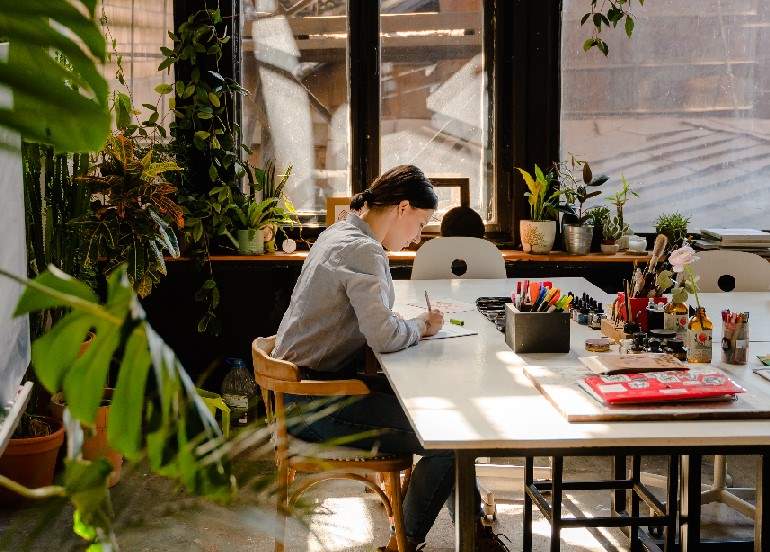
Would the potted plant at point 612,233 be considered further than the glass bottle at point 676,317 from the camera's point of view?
Yes

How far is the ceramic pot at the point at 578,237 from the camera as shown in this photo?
4.97 m

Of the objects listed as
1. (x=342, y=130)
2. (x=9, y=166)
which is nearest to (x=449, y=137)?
(x=342, y=130)

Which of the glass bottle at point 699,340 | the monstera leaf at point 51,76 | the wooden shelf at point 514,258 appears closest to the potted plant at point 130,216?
the wooden shelf at point 514,258

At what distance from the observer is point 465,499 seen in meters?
2.25

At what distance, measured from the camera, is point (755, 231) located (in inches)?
192

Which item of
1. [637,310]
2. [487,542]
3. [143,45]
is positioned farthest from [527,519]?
[143,45]

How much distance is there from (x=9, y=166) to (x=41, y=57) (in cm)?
181

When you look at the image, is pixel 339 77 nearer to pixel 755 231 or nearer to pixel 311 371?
pixel 755 231

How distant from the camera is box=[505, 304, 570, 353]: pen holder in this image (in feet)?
9.39

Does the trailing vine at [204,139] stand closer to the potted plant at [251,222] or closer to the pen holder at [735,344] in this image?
the potted plant at [251,222]

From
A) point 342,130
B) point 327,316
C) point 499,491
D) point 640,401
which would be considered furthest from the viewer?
point 342,130

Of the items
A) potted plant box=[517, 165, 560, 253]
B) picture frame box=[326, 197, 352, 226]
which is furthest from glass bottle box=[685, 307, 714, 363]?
picture frame box=[326, 197, 352, 226]

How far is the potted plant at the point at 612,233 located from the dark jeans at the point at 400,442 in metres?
2.34

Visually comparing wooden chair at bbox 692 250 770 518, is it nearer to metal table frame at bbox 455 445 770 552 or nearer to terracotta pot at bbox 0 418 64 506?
metal table frame at bbox 455 445 770 552
